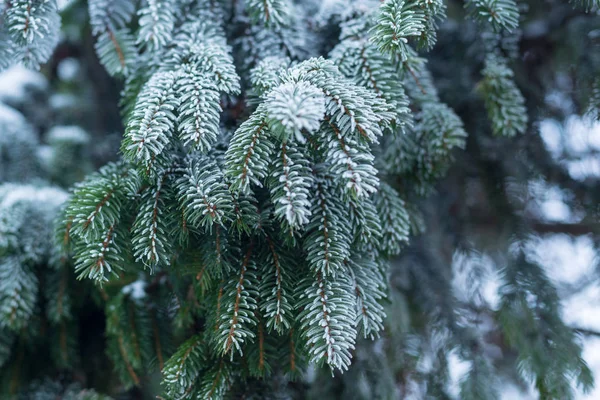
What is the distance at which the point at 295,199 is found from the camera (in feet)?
1.89

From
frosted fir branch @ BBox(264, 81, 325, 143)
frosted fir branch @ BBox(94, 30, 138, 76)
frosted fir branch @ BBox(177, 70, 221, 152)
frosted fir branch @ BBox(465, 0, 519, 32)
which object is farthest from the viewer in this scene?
frosted fir branch @ BBox(94, 30, 138, 76)

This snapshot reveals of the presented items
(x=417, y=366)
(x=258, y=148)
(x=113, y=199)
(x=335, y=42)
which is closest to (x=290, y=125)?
(x=258, y=148)

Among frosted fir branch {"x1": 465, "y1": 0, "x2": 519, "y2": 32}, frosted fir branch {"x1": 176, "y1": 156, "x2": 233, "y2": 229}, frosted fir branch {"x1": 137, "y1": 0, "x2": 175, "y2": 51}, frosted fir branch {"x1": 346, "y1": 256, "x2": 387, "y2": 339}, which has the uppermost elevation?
frosted fir branch {"x1": 465, "y1": 0, "x2": 519, "y2": 32}

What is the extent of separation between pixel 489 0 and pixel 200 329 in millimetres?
787

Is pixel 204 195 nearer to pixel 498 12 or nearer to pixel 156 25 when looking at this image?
pixel 156 25

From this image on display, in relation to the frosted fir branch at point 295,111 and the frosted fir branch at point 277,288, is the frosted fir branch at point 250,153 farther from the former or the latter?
the frosted fir branch at point 277,288

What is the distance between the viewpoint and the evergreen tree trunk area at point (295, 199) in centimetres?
65

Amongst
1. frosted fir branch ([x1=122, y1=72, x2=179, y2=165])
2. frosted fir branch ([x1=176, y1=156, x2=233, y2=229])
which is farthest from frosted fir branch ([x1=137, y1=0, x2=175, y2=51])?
frosted fir branch ([x1=176, y1=156, x2=233, y2=229])

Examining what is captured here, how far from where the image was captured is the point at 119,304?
2.95 feet

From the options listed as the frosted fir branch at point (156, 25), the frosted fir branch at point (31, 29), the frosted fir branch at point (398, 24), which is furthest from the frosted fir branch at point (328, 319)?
the frosted fir branch at point (31, 29)

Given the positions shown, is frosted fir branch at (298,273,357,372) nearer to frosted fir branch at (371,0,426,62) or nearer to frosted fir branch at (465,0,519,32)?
frosted fir branch at (371,0,426,62)

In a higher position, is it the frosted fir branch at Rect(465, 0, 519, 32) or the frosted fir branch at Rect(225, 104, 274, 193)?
the frosted fir branch at Rect(465, 0, 519, 32)

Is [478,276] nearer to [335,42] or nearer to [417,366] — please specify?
[417,366]

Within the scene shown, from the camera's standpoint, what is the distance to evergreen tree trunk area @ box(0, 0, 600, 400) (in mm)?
649
